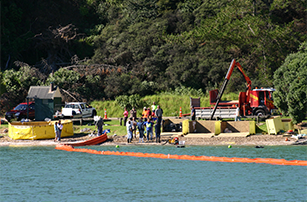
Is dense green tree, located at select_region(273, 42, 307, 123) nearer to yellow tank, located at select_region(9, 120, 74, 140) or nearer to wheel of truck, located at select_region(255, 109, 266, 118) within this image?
wheel of truck, located at select_region(255, 109, 266, 118)

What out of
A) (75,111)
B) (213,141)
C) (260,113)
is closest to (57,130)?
(75,111)

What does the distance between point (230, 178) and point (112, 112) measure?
96.3 feet

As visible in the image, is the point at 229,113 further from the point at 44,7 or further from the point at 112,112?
the point at 44,7

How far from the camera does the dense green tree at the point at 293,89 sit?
32.8m

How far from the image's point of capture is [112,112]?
48.7 meters

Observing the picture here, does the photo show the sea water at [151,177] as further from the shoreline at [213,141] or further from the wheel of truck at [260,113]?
the wheel of truck at [260,113]

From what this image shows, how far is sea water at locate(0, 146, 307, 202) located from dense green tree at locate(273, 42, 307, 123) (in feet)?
17.3

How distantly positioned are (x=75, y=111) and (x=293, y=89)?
19.6 meters

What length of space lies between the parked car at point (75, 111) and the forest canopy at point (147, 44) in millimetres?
11702

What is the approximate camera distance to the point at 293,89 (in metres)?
33.0

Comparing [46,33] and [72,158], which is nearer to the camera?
[72,158]

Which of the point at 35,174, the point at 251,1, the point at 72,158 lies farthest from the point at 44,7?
the point at 35,174

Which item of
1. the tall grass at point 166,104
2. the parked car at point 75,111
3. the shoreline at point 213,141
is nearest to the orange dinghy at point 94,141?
the shoreline at point 213,141

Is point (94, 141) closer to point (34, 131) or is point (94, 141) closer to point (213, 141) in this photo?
point (34, 131)
